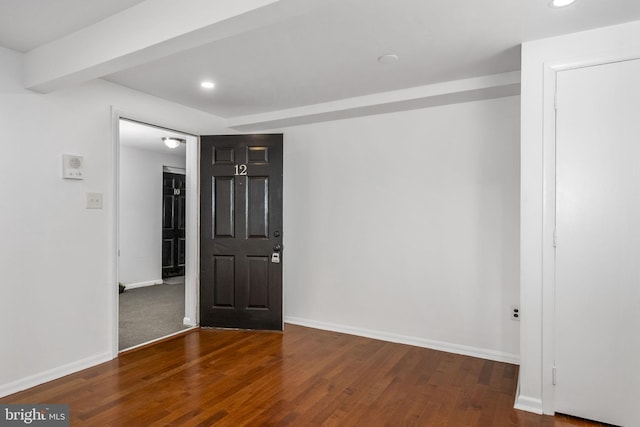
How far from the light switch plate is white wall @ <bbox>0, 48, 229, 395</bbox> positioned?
0.05m

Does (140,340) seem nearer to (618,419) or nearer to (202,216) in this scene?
(202,216)

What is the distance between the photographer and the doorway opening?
5.43m

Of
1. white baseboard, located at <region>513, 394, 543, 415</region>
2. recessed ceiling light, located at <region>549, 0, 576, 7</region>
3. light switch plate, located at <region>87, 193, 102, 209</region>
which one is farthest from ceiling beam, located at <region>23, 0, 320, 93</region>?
white baseboard, located at <region>513, 394, 543, 415</region>

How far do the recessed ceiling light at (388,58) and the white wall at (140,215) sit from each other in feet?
17.2

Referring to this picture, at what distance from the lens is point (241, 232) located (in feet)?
13.6

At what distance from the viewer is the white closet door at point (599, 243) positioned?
85.3 inches

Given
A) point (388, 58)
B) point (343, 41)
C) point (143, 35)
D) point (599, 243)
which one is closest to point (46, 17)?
point (143, 35)

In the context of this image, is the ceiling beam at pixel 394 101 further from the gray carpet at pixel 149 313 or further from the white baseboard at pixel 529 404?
the gray carpet at pixel 149 313

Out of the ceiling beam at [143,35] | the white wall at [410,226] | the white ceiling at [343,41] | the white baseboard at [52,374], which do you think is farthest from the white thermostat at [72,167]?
the white wall at [410,226]

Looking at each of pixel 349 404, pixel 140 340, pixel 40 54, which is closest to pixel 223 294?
pixel 140 340

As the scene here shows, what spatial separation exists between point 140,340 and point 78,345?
30.1 inches

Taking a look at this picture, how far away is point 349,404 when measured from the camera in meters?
2.48

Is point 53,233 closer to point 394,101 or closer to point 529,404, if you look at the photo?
point 394,101

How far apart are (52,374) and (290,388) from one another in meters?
1.90
